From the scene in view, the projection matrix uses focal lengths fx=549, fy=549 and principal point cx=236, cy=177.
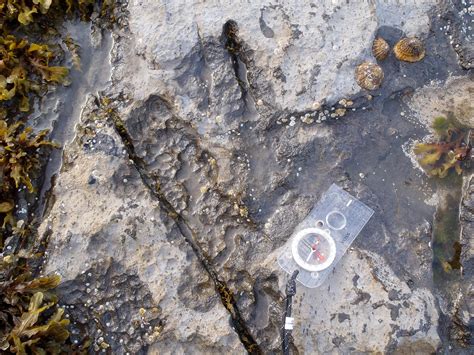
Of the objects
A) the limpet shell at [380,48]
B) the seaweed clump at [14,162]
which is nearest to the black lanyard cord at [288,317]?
the limpet shell at [380,48]

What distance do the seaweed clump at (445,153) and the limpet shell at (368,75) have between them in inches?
31.1

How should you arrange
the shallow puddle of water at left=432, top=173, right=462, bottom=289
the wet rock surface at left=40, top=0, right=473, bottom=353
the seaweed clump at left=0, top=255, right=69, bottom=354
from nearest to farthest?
the seaweed clump at left=0, top=255, right=69, bottom=354 → the wet rock surface at left=40, top=0, right=473, bottom=353 → the shallow puddle of water at left=432, top=173, right=462, bottom=289

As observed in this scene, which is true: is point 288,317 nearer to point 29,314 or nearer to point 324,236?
point 324,236

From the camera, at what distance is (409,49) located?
561cm

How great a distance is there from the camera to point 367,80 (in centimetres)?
548

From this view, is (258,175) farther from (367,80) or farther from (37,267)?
(37,267)

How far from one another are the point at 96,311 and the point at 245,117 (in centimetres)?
237

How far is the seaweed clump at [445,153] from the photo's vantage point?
18.2 ft

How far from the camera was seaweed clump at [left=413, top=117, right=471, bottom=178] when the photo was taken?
5547 mm

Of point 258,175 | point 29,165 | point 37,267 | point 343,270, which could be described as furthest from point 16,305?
point 343,270

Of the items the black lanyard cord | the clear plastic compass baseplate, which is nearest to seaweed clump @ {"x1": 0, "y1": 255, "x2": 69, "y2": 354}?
the black lanyard cord

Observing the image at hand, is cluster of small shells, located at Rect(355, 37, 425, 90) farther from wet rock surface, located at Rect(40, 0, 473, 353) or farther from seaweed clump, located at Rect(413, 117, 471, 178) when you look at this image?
seaweed clump, located at Rect(413, 117, 471, 178)

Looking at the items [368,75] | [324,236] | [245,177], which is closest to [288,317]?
[324,236]

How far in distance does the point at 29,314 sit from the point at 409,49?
4463 mm
